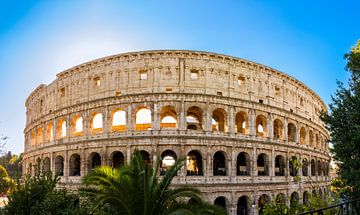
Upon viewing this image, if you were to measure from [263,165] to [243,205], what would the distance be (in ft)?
15.6

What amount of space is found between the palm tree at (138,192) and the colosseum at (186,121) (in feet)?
41.0

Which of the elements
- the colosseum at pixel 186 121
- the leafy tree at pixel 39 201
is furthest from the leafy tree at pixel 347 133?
the colosseum at pixel 186 121

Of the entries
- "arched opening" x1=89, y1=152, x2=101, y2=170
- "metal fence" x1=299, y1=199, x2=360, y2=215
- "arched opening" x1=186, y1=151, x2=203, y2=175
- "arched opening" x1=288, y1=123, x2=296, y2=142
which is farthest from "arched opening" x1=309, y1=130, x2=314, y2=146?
"metal fence" x1=299, y1=199, x2=360, y2=215

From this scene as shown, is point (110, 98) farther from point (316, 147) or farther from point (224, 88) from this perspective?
point (316, 147)

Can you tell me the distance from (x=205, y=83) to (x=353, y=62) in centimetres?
1379

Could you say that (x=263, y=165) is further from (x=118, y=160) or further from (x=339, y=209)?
(x=339, y=209)

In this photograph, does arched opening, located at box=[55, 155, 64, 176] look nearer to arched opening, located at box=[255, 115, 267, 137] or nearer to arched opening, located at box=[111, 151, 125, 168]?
arched opening, located at box=[111, 151, 125, 168]

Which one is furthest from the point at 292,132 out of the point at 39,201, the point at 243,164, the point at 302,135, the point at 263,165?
the point at 39,201

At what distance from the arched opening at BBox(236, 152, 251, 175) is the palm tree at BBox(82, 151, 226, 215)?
15867 mm

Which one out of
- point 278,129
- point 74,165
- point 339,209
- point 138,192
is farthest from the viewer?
point 278,129

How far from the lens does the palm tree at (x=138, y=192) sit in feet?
41.3

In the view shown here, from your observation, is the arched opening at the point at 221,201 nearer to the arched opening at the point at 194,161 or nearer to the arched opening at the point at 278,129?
the arched opening at the point at 194,161

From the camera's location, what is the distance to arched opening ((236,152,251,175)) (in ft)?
95.7

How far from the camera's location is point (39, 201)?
10859mm
